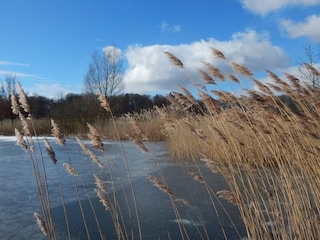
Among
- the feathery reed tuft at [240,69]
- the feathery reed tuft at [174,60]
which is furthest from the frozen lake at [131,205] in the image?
the feathery reed tuft at [240,69]

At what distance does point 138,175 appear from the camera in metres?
5.47

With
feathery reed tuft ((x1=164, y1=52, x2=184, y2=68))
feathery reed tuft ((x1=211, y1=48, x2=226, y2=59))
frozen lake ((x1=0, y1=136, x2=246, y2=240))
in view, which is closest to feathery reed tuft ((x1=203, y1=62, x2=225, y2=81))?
feathery reed tuft ((x1=211, y1=48, x2=226, y2=59))

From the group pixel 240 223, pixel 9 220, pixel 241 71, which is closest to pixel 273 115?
pixel 241 71

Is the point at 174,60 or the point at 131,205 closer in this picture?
the point at 174,60

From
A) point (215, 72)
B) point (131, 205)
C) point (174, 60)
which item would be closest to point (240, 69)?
point (215, 72)

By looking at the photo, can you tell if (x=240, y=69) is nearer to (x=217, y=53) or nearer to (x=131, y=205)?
(x=217, y=53)

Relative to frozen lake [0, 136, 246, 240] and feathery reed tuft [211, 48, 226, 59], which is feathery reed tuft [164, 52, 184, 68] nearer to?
feathery reed tuft [211, 48, 226, 59]

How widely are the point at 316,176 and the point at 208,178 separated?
2942 mm

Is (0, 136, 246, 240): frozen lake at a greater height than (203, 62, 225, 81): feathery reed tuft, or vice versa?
(203, 62, 225, 81): feathery reed tuft

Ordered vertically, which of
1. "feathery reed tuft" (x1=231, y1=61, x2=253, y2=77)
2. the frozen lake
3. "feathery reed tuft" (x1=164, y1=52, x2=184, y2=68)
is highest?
"feathery reed tuft" (x1=164, y1=52, x2=184, y2=68)

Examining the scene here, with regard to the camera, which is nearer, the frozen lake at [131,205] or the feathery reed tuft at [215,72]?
the feathery reed tuft at [215,72]

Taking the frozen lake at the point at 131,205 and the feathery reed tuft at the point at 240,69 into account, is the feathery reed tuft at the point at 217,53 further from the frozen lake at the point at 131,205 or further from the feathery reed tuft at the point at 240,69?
the frozen lake at the point at 131,205

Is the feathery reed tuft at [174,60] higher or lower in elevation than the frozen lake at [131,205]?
higher

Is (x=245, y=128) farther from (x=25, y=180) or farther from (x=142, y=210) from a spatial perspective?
(x=25, y=180)
